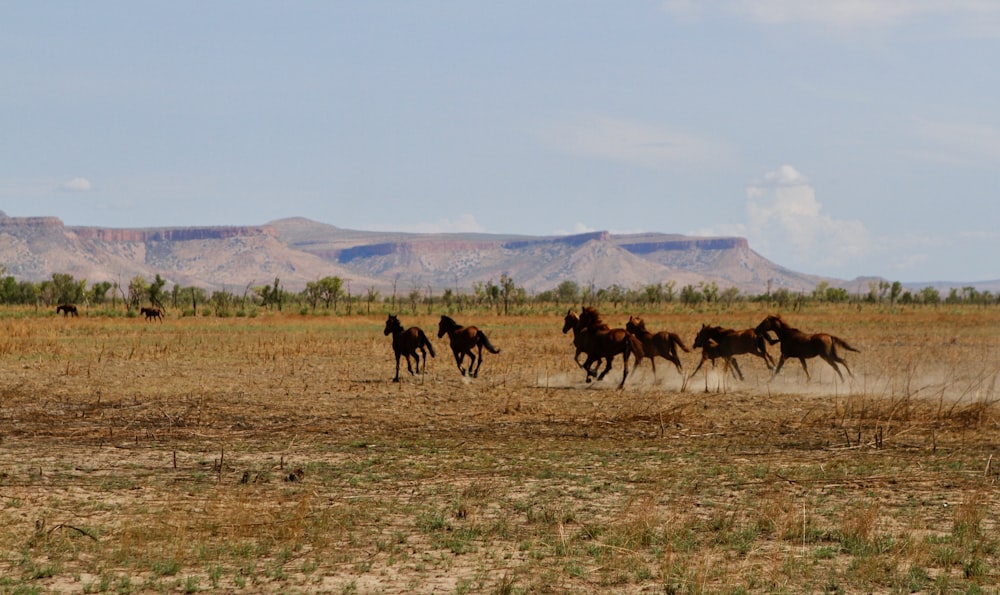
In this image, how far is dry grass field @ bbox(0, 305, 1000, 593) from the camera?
25.4 feet

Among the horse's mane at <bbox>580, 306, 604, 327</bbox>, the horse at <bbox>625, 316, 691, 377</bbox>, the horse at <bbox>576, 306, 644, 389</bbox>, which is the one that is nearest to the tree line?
the horse's mane at <bbox>580, 306, 604, 327</bbox>

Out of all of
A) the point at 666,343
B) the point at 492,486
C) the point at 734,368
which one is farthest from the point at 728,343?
the point at 492,486

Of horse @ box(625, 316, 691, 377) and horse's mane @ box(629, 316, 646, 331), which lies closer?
horse @ box(625, 316, 691, 377)

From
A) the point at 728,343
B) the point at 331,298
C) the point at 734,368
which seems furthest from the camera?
the point at 331,298

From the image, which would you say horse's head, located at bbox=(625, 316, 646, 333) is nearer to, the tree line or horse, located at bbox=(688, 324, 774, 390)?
horse, located at bbox=(688, 324, 774, 390)

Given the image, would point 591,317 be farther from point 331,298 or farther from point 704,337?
point 331,298

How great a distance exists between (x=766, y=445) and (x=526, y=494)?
472 centimetres

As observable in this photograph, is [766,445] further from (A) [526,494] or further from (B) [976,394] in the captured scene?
(B) [976,394]

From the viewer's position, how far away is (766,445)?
13.8 m

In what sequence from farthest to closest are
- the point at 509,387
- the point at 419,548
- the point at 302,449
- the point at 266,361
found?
1. the point at 266,361
2. the point at 509,387
3. the point at 302,449
4. the point at 419,548

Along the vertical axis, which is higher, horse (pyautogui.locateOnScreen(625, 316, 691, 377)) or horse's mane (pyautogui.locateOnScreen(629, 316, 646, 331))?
horse's mane (pyautogui.locateOnScreen(629, 316, 646, 331))

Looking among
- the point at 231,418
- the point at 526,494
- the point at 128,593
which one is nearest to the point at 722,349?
the point at 231,418

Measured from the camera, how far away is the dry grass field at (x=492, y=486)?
305 inches

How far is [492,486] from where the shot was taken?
10797 mm
